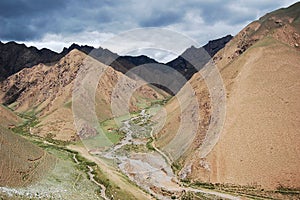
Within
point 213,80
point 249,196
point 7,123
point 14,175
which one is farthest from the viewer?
point 7,123

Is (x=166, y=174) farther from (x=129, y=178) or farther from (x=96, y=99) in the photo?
(x=96, y=99)

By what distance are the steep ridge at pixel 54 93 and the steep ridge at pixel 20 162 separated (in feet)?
139

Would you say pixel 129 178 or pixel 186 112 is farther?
pixel 186 112

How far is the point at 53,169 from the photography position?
60188 millimetres

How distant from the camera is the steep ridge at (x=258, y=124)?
60.0m

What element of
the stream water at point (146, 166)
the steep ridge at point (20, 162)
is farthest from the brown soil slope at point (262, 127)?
the steep ridge at point (20, 162)

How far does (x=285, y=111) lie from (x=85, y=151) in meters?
48.7

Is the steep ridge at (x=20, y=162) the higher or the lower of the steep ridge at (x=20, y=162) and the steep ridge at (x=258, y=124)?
the lower

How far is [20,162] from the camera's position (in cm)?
5309

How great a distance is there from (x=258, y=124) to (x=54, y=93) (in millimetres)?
110523

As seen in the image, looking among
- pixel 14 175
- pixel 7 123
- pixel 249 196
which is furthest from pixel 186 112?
pixel 7 123

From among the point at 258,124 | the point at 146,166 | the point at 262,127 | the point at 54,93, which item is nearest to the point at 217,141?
the point at 258,124

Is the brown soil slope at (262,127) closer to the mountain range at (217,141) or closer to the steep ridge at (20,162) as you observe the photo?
the mountain range at (217,141)

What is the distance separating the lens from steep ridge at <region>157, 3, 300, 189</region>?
60000mm
